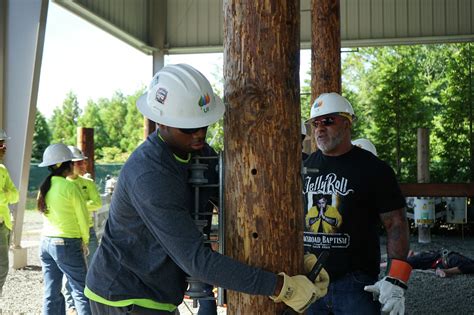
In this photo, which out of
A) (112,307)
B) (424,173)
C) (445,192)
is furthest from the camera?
(424,173)

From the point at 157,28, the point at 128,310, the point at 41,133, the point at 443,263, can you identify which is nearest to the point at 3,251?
the point at 128,310

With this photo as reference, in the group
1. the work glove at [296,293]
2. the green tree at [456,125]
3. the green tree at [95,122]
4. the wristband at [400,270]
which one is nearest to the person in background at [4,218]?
the wristband at [400,270]

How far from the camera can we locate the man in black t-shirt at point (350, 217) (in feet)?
12.9

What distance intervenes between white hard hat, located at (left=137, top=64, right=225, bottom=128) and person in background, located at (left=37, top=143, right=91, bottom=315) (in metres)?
4.22

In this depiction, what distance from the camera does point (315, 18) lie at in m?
7.63

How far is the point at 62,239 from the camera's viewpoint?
655 cm

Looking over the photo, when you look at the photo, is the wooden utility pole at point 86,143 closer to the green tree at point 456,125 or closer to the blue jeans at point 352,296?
the blue jeans at point 352,296

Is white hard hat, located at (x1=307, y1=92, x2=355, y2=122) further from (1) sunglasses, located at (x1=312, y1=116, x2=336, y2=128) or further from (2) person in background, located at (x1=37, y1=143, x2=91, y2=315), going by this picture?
(2) person in background, located at (x1=37, y1=143, x2=91, y2=315)

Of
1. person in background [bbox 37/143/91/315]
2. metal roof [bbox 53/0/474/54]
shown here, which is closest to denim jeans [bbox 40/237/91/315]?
person in background [bbox 37/143/91/315]

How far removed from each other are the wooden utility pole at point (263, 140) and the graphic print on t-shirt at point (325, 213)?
5.05 feet

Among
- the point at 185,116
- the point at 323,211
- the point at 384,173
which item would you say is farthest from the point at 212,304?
the point at 185,116

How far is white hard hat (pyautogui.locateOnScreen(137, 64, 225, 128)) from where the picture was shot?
2.60 meters

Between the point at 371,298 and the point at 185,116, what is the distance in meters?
2.01

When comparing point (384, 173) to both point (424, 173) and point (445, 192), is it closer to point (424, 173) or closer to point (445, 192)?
point (445, 192)
